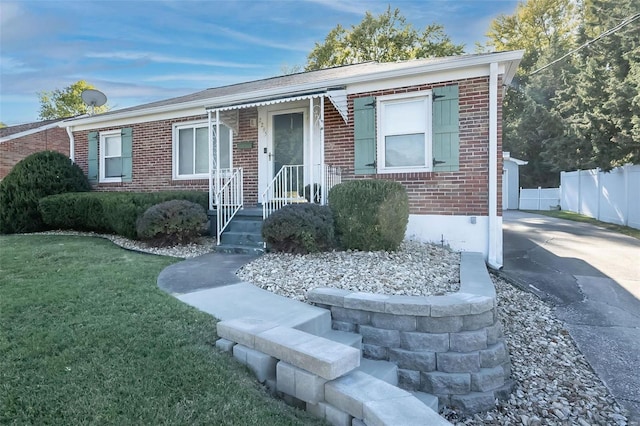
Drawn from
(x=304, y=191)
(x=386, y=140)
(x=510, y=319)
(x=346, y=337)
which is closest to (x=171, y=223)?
(x=304, y=191)

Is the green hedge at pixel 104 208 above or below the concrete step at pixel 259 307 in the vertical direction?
above

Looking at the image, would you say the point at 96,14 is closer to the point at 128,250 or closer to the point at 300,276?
the point at 128,250

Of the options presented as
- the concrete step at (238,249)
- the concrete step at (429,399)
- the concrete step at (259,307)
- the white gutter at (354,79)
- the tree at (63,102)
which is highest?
the tree at (63,102)

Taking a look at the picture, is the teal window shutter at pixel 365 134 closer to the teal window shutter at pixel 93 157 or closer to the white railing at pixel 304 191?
the white railing at pixel 304 191

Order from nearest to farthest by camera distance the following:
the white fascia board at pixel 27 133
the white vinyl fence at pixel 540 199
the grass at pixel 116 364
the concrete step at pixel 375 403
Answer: the concrete step at pixel 375 403, the grass at pixel 116 364, the white fascia board at pixel 27 133, the white vinyl fence at pixel 540 199

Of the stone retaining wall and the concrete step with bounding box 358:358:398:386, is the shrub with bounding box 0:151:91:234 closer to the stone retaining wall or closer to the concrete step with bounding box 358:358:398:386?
the stone retaining wall

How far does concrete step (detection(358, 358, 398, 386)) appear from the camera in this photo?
118 inches

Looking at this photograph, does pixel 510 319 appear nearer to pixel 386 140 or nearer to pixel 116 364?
pixel 386 140

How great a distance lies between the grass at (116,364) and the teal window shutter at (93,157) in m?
7.39

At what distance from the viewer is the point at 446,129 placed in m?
6.59

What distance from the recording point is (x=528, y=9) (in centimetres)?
2712

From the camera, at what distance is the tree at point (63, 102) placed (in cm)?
2933

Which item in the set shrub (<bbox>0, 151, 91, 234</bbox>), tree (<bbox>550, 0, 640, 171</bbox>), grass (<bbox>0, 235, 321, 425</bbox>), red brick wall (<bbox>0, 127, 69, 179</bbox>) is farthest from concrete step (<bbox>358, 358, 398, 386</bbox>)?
red brick wall (<bbox>0, 127, 69, 179</bbox>)

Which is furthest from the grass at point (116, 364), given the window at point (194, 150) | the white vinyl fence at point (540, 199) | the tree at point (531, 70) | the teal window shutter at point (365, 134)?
the tree at point (531, 70)
